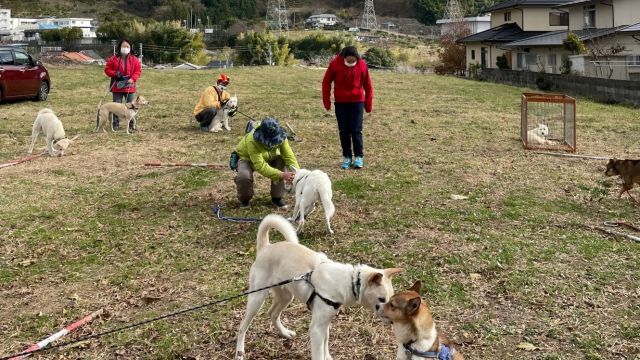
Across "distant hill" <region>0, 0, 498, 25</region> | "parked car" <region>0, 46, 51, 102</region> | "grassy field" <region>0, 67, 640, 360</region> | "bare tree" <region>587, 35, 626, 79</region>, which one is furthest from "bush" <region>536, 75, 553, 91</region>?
"distant hill" <region>0, 0, 498, 25</region>

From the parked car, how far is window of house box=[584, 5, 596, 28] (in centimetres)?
2436

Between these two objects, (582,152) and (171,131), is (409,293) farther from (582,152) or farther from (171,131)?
(171,131)

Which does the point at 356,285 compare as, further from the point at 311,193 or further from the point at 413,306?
the point at 311,193

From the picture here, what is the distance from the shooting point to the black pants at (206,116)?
36.6 feet

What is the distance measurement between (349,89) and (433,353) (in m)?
5.05

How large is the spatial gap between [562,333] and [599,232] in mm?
2204

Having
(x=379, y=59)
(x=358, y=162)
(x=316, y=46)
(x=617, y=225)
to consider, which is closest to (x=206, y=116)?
(x=358, y=162)

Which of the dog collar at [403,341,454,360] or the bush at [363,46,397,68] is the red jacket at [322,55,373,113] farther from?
the bush at [363,46,397,68]

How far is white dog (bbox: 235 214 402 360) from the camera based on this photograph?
2885 mm

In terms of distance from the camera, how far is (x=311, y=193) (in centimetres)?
516

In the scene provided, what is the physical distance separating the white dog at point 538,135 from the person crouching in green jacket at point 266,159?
5357mm

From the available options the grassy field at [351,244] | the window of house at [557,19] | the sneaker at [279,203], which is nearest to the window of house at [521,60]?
the window of house at [557,19]

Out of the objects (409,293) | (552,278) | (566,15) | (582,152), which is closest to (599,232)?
(552,278)

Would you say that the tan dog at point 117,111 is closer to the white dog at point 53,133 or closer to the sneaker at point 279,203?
the white dog at point 53,133
